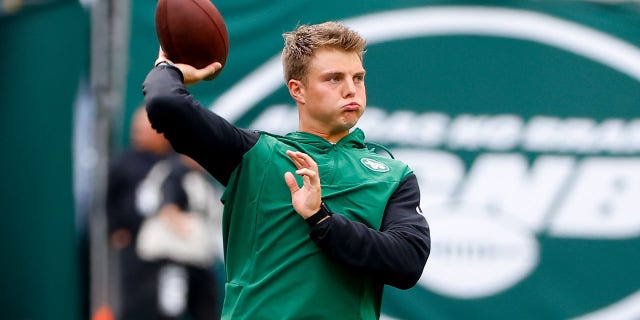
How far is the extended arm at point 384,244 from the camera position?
323 centimetres

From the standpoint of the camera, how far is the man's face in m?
3.48

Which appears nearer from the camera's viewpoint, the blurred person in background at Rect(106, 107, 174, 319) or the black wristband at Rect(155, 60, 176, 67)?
the black wristband at Rect(155, 60, 176, 67)

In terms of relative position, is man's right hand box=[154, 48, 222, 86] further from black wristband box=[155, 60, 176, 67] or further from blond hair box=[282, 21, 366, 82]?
blond hair box=[282, 21, 366, 82]

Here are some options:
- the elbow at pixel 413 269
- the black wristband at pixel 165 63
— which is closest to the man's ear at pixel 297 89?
the black wristband at pixel 165 63

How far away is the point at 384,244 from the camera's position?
3.28 metres

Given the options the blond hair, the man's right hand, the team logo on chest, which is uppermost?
the blond hair

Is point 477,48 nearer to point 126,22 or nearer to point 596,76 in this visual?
point 596,76

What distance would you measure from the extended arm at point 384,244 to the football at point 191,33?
0.68 m

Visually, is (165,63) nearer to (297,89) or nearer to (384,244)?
(297,89)

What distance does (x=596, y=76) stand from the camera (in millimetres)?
7168

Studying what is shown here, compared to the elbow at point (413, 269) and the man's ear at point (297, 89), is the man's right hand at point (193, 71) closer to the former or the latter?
the man's ear at point (297, 89)

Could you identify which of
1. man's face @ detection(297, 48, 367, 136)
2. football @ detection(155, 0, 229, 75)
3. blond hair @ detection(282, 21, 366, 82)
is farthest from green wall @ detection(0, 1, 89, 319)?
man's face @ detection(297, 48, 367, 136)

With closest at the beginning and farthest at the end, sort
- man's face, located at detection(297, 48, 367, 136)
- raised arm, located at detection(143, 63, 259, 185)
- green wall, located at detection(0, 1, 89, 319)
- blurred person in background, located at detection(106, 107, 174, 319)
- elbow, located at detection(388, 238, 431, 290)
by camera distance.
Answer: raised arm, located at detection(143, 63, 259, 185), elbow, located at detection(388, 238, 431, 290), man's face, located at detection(297, 48, 367, 136), blurred person in background, located at detection(106, 107, 174, 319), green wall, located at detection(0, 1, 89, 319)

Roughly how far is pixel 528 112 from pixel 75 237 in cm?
312
